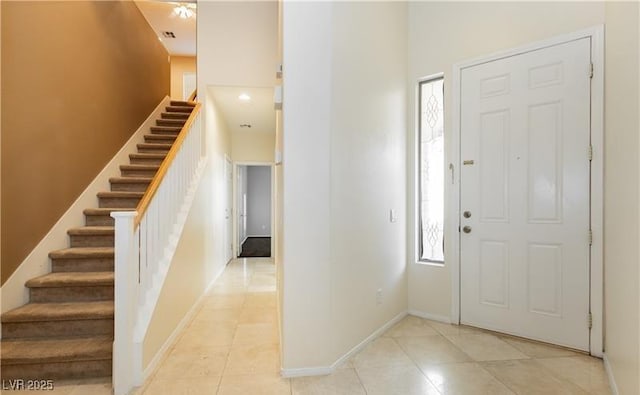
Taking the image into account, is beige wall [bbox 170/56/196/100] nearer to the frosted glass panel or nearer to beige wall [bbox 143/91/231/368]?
beige wall [bbox 143/91/231/368]

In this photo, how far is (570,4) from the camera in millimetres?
2396

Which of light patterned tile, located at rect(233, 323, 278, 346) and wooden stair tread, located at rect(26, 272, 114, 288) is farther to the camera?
light patterned tile, located at rect(233, 323, 278, 346)

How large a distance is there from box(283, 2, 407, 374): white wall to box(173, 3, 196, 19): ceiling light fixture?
14.8ft

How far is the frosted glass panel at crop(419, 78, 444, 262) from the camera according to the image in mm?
3080

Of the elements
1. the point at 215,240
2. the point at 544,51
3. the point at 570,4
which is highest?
the point at 570,4

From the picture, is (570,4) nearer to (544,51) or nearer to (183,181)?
(544,51)

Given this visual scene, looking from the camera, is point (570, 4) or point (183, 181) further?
point (183, 181)

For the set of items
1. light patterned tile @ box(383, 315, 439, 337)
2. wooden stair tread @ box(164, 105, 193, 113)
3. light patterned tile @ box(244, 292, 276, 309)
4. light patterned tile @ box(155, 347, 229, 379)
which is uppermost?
wooden stair tread @ box(164, 105, 193, 113)

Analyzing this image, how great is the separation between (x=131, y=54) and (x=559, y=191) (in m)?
5.39

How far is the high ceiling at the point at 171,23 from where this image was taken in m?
5.55

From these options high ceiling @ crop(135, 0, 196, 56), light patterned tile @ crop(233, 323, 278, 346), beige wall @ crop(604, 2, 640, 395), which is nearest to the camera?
beige wall @ crop(604, 2, 640, 395)

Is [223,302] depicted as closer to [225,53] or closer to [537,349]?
[537,349]

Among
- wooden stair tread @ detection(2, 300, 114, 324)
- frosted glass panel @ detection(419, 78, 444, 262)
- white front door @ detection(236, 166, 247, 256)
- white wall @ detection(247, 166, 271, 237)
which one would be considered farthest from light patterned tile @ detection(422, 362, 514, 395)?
white wall @ detection(247, 166, 271, 237)

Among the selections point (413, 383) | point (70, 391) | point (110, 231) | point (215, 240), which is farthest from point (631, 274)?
point (215, 240)
